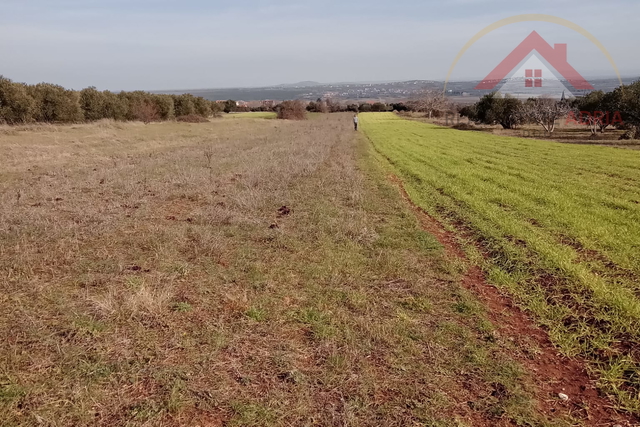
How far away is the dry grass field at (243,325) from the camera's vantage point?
3.49m

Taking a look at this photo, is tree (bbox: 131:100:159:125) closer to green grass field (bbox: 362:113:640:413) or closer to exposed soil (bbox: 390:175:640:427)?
green grass field (bbox: 362:113:640:413)

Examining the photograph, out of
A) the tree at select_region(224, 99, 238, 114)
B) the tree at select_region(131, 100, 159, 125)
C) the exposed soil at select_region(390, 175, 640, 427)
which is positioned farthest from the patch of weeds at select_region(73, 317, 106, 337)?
the tree at select_region(224, 99, 238, 114)

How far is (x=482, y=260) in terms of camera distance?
7270mm

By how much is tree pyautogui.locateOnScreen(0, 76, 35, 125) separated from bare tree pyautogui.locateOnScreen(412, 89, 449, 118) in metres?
78.8

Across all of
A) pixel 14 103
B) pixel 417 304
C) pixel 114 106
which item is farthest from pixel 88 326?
pixel 114 106

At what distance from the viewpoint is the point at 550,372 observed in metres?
4.12

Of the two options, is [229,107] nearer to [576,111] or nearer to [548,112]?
[548,112]

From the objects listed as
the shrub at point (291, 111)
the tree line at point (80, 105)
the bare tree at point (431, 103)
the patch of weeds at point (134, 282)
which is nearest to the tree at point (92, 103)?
the tree line at point (80, 105)

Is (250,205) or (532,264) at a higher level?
(250,205)

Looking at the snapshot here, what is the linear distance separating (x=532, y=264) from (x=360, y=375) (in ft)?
14.3

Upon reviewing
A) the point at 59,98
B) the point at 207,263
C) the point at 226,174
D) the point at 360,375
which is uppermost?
the point at 59,98

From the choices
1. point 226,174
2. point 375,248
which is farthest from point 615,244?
point 226,174

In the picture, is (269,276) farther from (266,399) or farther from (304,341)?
(266,399)

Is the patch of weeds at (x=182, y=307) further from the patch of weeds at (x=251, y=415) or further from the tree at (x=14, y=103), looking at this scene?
the tree at (x=14, y=103)
